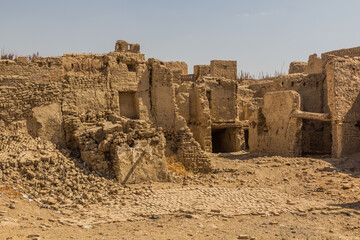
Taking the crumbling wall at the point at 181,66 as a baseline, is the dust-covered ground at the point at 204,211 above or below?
below

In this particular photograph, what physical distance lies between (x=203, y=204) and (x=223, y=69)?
52.0ft

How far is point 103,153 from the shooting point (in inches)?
374

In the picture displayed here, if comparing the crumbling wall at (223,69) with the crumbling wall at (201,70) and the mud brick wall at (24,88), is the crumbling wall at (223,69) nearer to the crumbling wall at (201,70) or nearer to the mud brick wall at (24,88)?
the crumbling wall at (201,70)

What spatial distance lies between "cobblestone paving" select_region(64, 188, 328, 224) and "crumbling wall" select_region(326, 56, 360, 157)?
18.1ft

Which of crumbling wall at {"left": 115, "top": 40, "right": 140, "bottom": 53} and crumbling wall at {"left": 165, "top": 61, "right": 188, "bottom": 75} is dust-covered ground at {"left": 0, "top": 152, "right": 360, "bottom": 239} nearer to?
crumbling wall at {"left": 115, "top": 40, "right": 140, "bottom": 53}

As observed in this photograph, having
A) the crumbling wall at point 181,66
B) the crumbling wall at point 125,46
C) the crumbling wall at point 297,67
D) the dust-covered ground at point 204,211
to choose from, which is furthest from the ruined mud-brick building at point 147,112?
the crumbling wall at point 181,66

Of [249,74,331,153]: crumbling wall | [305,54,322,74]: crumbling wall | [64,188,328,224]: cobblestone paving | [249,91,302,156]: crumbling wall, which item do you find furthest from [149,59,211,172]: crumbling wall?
[305,54,322,74]: crumbling wall

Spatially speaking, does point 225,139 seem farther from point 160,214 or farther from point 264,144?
point 160,214

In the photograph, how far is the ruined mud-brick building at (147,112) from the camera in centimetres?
972

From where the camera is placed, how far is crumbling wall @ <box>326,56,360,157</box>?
540 inches

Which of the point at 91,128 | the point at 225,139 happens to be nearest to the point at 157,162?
the point at 91,128

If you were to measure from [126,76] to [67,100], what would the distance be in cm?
209

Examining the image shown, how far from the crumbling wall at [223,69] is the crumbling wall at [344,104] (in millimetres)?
9381

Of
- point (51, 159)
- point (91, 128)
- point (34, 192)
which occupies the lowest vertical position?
point (34, 192)
